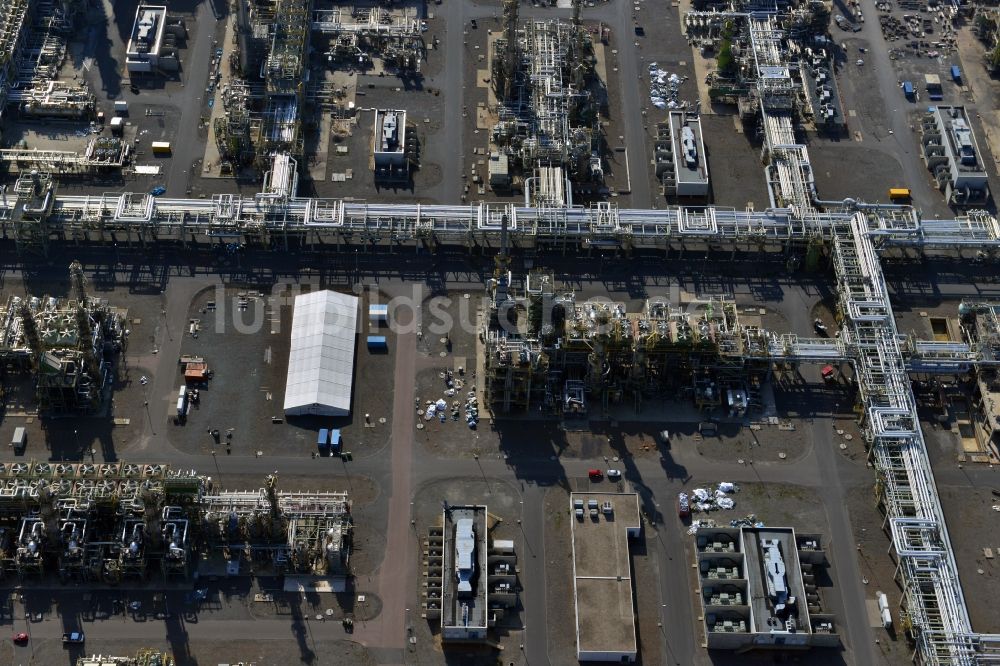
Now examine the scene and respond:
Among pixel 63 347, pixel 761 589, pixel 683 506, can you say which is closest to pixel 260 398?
pixel 63 347

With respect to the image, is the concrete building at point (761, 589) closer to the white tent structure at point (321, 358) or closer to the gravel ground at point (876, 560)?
the gravel ground at point (876, 560)

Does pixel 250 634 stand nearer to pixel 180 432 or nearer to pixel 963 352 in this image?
Answer: pixel 180 432

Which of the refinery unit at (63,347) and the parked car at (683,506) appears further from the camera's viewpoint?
the refinery unit at (63,347)

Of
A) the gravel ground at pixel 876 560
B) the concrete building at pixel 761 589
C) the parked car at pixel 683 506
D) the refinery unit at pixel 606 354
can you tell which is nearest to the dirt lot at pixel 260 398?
the refinery unit at pixel 606 354

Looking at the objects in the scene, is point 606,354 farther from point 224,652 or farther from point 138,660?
point 138,660

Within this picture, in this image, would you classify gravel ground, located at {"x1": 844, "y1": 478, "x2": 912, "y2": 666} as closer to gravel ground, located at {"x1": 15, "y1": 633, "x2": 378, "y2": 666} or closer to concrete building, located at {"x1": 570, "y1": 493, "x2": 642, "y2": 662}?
concrete building, located at {"x1": 570, "y1": 493, "x2": 642, "y2": 662}

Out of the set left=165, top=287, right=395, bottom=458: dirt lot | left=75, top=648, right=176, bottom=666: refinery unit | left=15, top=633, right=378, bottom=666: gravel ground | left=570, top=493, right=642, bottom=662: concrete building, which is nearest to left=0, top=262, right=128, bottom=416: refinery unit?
left=165, top=287, right=395, bottom=458: dirt lot
